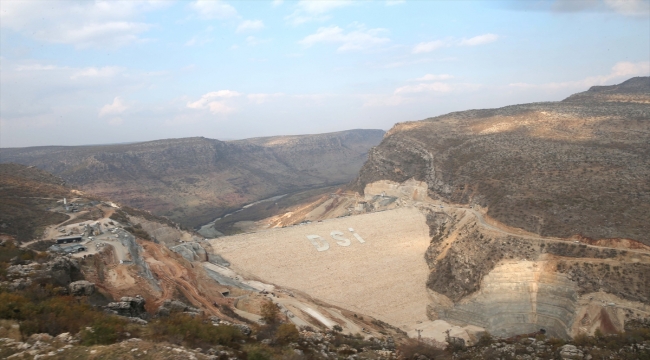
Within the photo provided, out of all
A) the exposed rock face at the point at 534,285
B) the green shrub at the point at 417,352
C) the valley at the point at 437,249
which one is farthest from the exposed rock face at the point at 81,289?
the exposed rock face at the point at 534,285

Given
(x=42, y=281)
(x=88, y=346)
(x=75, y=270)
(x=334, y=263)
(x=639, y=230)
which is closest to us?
(x=88, y=346)

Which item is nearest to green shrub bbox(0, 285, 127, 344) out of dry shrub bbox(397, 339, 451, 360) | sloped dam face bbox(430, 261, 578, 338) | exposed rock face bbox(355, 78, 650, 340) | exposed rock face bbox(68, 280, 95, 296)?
exposed rock face bbox(68, 280, 95, 296)

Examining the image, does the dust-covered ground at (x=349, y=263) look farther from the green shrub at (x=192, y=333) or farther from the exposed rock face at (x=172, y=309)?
the green shrub at (x=192, y=333)

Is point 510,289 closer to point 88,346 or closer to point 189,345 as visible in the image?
point 189,345

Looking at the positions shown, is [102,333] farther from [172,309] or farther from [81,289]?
[172,309]

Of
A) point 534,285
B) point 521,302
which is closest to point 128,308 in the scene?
point 521,302

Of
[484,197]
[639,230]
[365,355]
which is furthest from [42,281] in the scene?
[484,197]

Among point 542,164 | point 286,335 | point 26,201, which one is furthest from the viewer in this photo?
point 542,164
